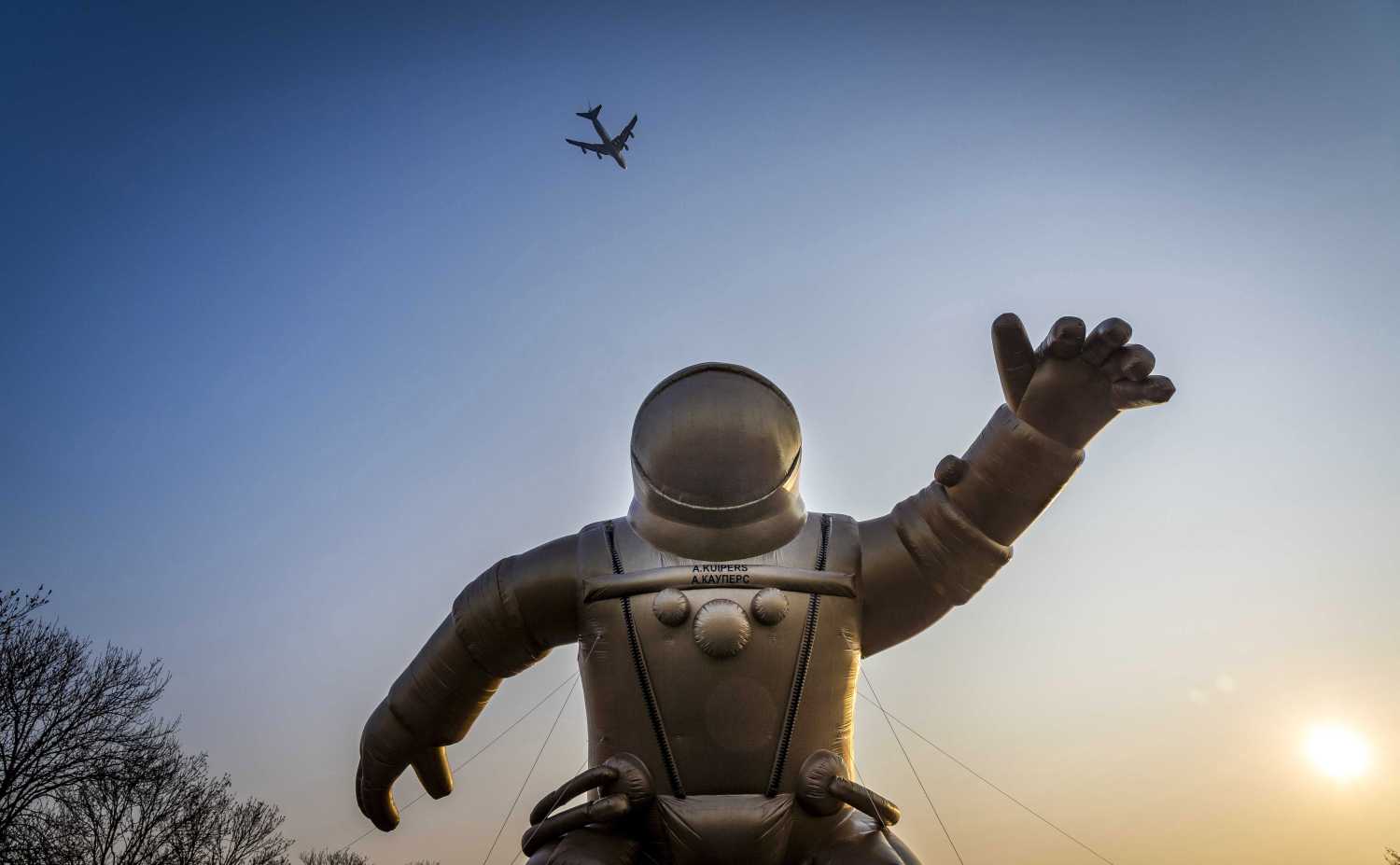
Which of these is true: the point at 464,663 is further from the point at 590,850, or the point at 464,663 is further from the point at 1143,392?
the point at 1143,392

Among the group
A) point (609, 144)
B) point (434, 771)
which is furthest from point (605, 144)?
point (434, 771)

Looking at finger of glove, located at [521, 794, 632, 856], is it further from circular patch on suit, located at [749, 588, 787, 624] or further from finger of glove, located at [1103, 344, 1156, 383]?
finger of glove, located at [1103, 344, 1156, 383]

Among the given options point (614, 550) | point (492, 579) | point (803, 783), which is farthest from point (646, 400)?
point (803, 783)

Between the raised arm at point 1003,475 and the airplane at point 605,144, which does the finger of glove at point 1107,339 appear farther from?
the airplane at point 605,144

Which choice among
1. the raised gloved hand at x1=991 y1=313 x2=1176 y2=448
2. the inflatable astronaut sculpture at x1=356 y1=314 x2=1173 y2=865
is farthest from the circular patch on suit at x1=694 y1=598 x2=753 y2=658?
the raised gloved hand at x1=991 y1=313 x2=1176 y2=448

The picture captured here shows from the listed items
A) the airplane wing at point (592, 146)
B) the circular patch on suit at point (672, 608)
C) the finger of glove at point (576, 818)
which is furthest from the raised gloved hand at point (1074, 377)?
the airplane wing at point (592, 146)
